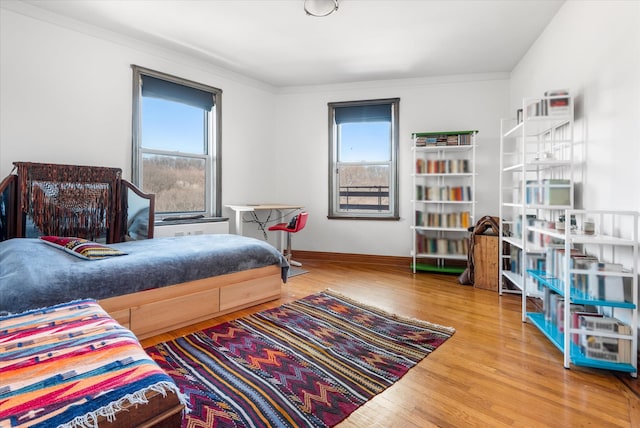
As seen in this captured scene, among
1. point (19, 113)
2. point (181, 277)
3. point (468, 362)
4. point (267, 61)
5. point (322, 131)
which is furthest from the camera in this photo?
point (322, 131)

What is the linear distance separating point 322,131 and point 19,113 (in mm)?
3650

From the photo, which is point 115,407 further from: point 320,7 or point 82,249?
point 320,7

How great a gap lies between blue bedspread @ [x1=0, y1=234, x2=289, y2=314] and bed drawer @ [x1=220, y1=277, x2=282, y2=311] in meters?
0.16

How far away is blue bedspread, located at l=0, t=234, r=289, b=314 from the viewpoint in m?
1.95

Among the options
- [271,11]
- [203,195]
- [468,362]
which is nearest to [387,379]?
[468,362]

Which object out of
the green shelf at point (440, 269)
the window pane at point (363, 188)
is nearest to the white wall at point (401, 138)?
the window pane at point (363, 188)

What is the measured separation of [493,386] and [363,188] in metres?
3.78

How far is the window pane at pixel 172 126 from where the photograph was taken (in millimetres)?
4039

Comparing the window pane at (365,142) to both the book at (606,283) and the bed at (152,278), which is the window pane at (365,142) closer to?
the bed at (152,278)

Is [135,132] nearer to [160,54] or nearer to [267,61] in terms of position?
[160,54]

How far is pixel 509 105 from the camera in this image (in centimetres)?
462

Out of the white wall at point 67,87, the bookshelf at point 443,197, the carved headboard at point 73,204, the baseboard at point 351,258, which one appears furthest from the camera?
the baseboard at point 351,258

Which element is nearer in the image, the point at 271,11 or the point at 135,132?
the point at 271,11

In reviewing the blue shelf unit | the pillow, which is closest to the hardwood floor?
the blue shelf unit
